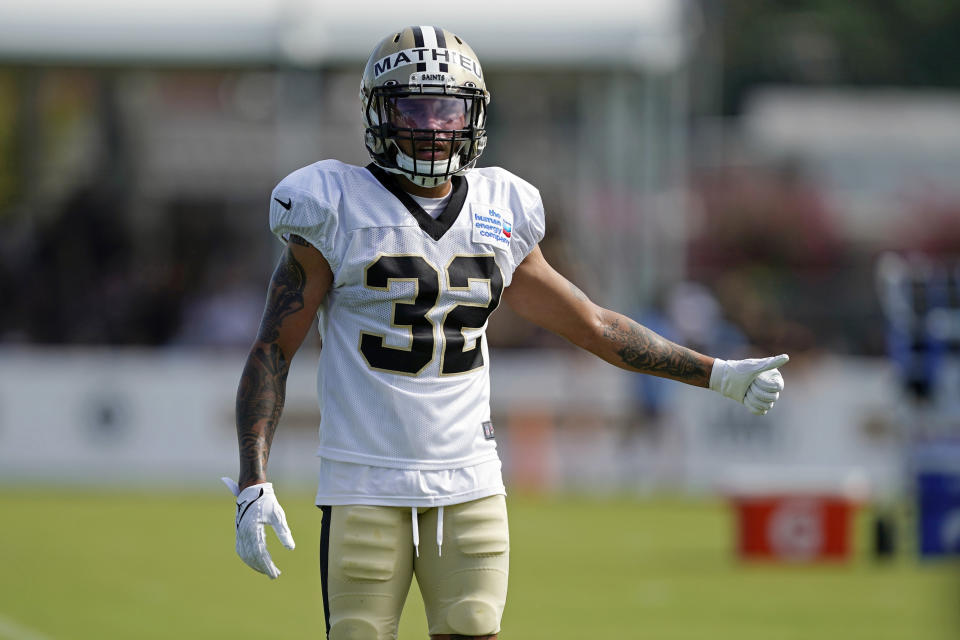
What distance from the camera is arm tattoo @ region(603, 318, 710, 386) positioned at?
528 cm

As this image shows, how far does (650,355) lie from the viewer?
5293 mm

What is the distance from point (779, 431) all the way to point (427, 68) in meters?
12.6

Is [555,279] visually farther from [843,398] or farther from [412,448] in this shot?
[843,398]

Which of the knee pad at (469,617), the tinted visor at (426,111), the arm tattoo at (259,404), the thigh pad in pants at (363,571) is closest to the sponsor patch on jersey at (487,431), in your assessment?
the thigh pad in pants at (363,571)

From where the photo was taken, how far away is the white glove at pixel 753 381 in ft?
16.9

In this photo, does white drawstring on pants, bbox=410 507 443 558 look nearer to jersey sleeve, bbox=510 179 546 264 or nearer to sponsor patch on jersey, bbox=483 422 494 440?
sponsor patch on jersey, bbox=483 422 494 440

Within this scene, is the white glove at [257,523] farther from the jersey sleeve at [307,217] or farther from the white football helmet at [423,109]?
the white football helmet at [423,109]

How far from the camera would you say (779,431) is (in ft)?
55.7

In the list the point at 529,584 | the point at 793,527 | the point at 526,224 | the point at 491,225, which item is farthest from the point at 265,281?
the point at 491,225

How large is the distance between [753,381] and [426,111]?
1.27 m

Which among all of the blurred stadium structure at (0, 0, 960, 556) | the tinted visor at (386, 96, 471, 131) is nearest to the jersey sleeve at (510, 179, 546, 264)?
the tinted visor at (386, 96, 471, 131)

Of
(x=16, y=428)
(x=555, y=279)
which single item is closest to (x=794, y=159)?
(x=16, y=428)

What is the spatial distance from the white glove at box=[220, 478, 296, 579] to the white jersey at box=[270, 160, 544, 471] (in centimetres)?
28

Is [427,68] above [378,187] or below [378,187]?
above
